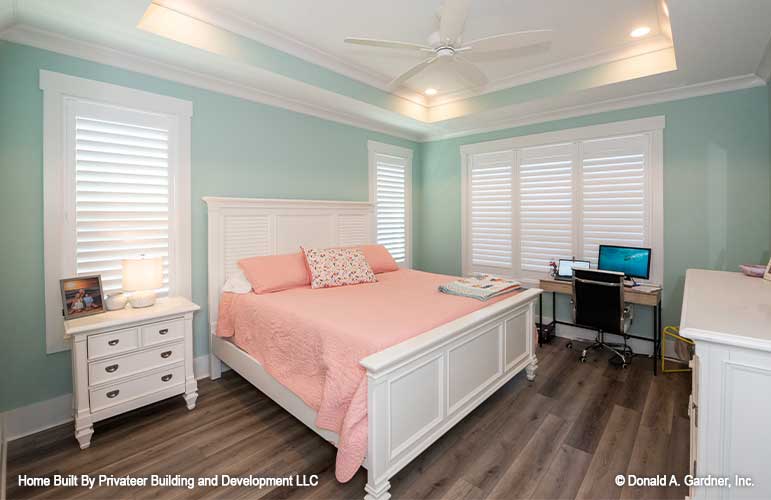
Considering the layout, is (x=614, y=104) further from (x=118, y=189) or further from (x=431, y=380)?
(x=118, y=189)

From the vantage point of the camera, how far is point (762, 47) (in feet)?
8.37

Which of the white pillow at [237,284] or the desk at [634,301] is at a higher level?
the white pillow at [237,284]

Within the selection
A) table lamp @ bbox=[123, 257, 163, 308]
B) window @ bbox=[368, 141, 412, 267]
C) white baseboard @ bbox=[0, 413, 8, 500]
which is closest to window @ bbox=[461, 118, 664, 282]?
window @ bbox=[368, 141, 412, 267]

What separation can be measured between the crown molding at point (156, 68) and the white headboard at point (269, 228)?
A: 0.95 m

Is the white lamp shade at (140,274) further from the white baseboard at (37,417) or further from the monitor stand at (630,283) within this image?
the monitor stand at (630,283)

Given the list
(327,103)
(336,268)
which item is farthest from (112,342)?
(327,103)

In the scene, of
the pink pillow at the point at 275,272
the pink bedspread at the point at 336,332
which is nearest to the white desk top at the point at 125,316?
the pink bedspread at the point at 336,332

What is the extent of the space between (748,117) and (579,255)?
5.84 ft

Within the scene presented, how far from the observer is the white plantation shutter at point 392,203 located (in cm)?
484

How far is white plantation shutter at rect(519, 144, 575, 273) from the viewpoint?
164 inches

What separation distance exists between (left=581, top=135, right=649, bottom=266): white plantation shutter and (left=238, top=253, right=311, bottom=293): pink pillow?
119 inches

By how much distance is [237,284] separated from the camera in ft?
10.1

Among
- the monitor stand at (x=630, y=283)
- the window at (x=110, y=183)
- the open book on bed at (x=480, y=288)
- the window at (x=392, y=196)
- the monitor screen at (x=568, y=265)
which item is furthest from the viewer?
the window at (x=392, y=196)

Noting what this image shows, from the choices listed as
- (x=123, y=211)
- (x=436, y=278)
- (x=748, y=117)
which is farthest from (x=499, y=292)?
(x=123, y=211)
